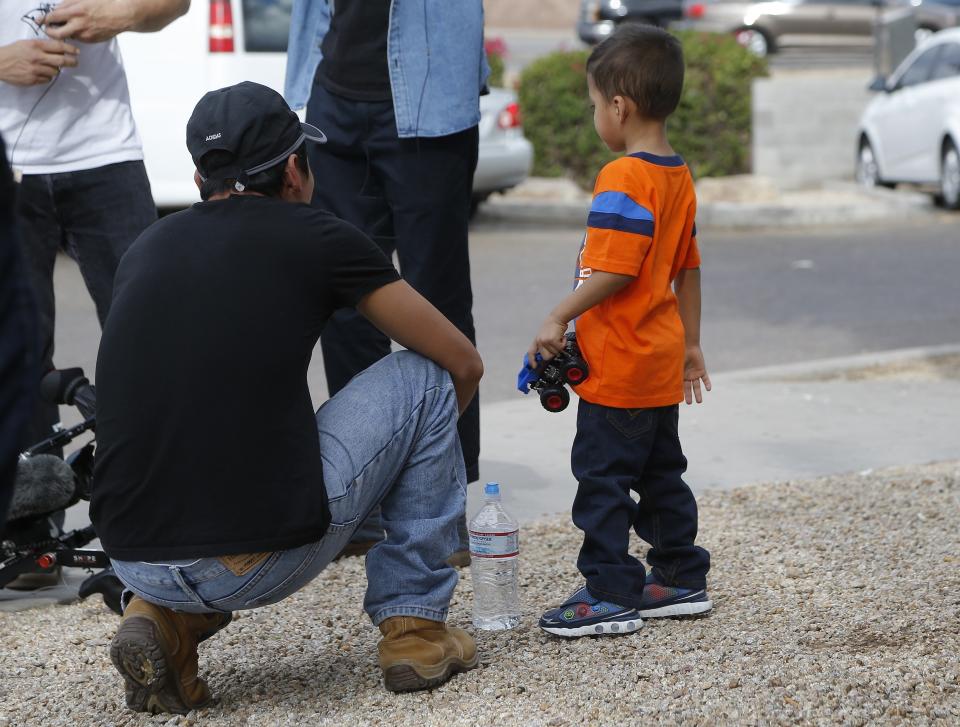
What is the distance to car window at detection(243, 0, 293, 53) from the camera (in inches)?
353

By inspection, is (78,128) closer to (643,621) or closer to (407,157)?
(407,157)

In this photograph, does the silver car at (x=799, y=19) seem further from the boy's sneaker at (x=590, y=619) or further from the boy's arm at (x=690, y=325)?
the boy's sneaker at (x=590, y=619)

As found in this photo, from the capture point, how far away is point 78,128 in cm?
387

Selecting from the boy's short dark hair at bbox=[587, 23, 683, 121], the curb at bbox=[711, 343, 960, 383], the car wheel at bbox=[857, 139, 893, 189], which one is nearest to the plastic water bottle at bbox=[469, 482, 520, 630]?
the boy's short dark hair at bbox=[587, 23, 683, 121]

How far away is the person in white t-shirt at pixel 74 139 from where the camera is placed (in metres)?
3.76

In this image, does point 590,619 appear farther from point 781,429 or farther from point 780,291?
point 780,291

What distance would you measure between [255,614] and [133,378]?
1102 millimetres

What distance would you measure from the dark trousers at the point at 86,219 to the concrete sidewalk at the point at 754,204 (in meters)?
9.17

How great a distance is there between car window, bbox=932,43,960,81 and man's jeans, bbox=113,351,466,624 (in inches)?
433

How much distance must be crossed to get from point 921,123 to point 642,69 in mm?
10369

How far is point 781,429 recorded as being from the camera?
18.3 feet

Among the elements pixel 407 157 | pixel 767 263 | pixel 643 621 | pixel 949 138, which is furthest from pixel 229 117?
pixel 949 138

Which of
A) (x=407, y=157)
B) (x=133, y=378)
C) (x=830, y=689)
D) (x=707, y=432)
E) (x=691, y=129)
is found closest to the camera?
(x=133, y=378)

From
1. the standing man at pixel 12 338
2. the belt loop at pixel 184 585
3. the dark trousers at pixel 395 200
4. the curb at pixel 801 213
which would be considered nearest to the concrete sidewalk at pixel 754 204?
the curb at pixel 801 213
